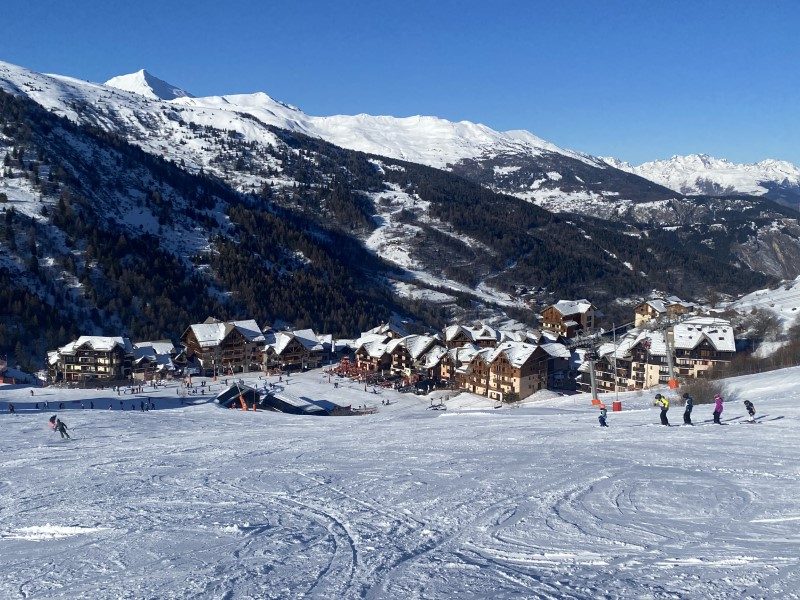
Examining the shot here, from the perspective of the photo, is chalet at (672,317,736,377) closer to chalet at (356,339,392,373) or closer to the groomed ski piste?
chalet at (356,339,392,373)

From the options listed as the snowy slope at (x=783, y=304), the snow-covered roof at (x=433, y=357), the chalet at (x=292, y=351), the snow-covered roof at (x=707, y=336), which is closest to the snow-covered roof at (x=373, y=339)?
the chalet at (x=292, y=351)

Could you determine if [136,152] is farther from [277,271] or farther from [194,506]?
[194,506]

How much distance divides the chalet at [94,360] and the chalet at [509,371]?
4030 centimetres

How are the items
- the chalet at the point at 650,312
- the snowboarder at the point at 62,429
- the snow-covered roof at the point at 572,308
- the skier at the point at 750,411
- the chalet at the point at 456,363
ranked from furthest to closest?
1. the snow-covered roof at the point at 572,308
2. the chalet at the point at 650,312
3. the chalet at the point at 456,363
4. the snowboarder at the point at 62,429
5. the skier at the point at 750,411

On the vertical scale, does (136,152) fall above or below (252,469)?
above

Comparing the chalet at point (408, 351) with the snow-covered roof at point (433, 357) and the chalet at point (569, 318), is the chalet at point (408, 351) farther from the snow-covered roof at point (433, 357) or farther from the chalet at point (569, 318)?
the chalet at point (569, 318)

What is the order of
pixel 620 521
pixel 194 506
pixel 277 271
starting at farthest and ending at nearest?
pixel 277 271 → pixel 194 506 → pixel 620 521

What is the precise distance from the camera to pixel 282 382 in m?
67.5

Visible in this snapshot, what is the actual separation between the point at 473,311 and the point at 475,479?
424 feet

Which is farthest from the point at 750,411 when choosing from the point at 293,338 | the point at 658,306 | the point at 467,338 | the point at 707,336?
the point at 658,306

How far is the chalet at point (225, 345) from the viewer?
79.7m

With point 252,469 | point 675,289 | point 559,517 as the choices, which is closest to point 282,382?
point 252,469

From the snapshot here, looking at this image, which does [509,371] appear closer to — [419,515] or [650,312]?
[419,515]

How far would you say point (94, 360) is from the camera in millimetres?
73375
